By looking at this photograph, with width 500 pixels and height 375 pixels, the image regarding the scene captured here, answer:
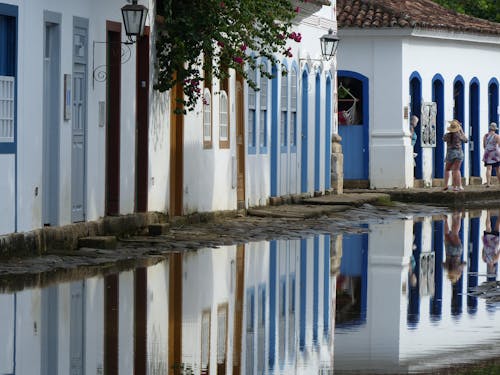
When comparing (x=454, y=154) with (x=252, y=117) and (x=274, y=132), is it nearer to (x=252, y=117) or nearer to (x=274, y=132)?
(x=274, y=132)

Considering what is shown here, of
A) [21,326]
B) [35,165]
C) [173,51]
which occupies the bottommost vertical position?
[21,326]

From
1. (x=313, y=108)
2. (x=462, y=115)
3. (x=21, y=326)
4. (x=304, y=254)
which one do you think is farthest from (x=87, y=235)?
(x=462, y=115)

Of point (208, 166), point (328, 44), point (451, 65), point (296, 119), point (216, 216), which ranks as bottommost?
point (216, 216)

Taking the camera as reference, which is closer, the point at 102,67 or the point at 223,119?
the point at 102,67

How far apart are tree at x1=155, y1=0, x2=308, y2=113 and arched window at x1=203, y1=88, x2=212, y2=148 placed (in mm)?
1859

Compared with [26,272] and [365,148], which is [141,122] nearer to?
[26,272]

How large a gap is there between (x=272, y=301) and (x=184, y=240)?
6655mm

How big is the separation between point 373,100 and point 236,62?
17.2 metres

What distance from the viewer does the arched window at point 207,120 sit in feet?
86.0

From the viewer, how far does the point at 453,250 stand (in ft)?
71.8

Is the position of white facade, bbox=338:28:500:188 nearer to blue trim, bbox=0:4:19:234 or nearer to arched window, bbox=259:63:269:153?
arched window, bbox=259:63:269:153

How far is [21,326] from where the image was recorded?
42.1 feet

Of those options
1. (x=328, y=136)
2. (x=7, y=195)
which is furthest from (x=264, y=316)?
(x=328, y=136)

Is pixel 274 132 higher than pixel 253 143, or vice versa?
pixel 274 132
